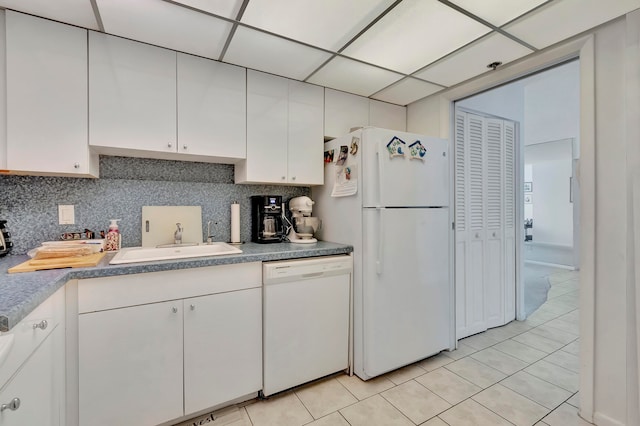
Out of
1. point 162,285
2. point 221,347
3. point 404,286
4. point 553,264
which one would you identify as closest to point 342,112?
point 404,286

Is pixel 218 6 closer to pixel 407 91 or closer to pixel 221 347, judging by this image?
pixel 407 91

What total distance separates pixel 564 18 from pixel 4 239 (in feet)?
10.9

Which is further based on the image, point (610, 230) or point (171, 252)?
point (171, 252)

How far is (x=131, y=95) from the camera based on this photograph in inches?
69.8

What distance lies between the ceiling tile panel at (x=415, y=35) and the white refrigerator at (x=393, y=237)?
490 millimetres

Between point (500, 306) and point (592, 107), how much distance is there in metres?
2.11

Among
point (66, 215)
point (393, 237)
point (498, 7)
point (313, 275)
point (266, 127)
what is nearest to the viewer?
point (498, 7)

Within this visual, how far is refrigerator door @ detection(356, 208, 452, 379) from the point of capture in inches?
80.2

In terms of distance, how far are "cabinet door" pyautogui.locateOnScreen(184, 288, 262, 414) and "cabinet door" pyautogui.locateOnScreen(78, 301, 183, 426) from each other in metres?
0.06

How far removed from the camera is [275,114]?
224cm

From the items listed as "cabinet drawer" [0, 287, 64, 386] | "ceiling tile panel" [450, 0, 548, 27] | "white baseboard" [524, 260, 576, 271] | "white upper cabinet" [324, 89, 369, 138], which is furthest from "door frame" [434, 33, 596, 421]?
"white baseboard" [524, 260, 576, 271]

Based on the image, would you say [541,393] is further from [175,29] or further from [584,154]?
[175,29]

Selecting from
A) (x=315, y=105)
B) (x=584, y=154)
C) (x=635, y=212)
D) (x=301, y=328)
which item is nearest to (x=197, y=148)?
(x=315, y=105)

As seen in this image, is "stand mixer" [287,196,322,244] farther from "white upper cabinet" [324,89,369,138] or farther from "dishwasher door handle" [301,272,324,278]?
"white upper cabinet" [324,89,369,138]
